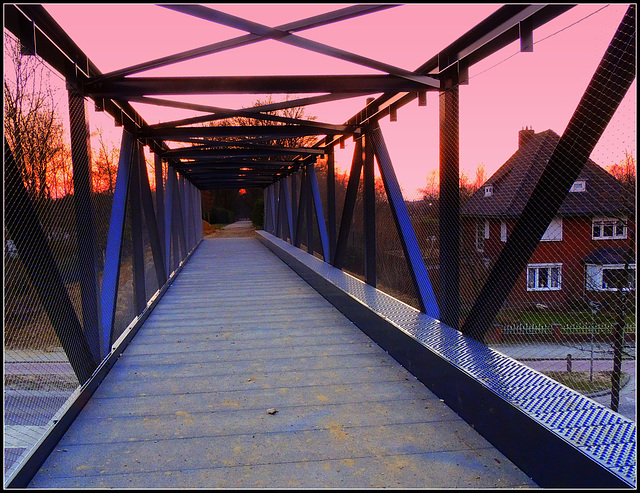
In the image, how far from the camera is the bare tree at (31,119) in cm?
247

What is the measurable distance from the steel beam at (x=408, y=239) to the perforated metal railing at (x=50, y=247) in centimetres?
235

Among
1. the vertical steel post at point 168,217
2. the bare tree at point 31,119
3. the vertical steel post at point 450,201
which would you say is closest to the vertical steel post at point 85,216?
the bare tree at point 31,119

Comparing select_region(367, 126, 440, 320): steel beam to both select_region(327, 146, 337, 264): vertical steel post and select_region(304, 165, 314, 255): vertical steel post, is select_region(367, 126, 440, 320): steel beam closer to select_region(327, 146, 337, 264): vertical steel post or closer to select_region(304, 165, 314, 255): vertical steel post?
select_region(327, 146, 337, 264): vertical steel post

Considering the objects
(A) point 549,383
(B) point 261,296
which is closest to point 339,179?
(B) point 261,296

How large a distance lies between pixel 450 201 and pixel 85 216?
2508mm

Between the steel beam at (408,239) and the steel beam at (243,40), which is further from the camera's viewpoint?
the steel beam at (408,239)

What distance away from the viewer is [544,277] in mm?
2533

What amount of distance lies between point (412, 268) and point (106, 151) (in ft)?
9.14

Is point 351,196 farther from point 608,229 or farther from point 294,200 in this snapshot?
point 294,200

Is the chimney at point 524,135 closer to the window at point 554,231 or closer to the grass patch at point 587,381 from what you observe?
the window at point 554,231

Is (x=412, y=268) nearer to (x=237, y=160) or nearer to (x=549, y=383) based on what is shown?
(x=549, y=383)

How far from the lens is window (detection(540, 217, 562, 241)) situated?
2.43 metres

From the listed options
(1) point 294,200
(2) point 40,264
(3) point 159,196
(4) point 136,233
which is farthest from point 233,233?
(2) point 40,264

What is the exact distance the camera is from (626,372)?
215 cm
